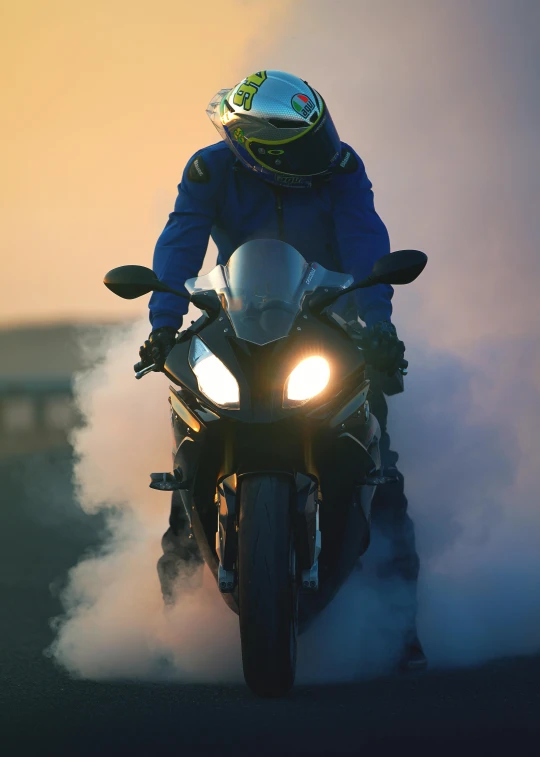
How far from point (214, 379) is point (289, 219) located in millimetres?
1312

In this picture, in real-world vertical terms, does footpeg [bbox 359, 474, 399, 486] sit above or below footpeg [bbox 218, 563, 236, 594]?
above

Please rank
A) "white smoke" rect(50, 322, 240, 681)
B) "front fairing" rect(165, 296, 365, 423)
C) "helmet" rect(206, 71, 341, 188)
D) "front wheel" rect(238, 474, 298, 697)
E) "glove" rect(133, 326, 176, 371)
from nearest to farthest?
1. "front wheel" rect(238, 474, 298, 697)
2. "front fairing" rect(165, 296, 365, 423)
3. "glove" rect(133, 326, 176, 371)
4. "helmet" rect(206, 71, 341, 188)
5. "white smoke" rect(50, 322, 240, 681)

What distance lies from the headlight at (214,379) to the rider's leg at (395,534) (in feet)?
4.05

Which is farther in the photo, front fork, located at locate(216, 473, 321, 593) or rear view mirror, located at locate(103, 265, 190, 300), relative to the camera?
rear view mirror, located at locate(103, 265, 190, 300)

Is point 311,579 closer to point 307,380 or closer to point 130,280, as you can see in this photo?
point 307,380

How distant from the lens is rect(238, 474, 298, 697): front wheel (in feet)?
10.6

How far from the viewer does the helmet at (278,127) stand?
412 cm

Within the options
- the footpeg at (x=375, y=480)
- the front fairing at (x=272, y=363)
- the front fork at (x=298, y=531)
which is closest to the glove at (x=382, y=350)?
the front fairing at (x=272, y=363)

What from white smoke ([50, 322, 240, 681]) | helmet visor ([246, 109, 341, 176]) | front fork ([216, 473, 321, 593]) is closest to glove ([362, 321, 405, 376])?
front fork ([216, 473, 321, 593])

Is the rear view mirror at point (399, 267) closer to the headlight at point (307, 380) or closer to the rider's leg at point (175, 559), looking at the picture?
the headlight at point (307, 380)

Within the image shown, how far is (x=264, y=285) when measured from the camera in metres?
3.64

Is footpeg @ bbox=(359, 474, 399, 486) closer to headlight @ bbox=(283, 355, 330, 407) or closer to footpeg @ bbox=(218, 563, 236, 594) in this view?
headlight @ bbox=(283, 355, 330, 407)

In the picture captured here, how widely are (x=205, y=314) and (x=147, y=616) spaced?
172 cm

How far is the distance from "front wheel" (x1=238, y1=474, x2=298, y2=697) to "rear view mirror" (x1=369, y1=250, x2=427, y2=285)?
75cm
